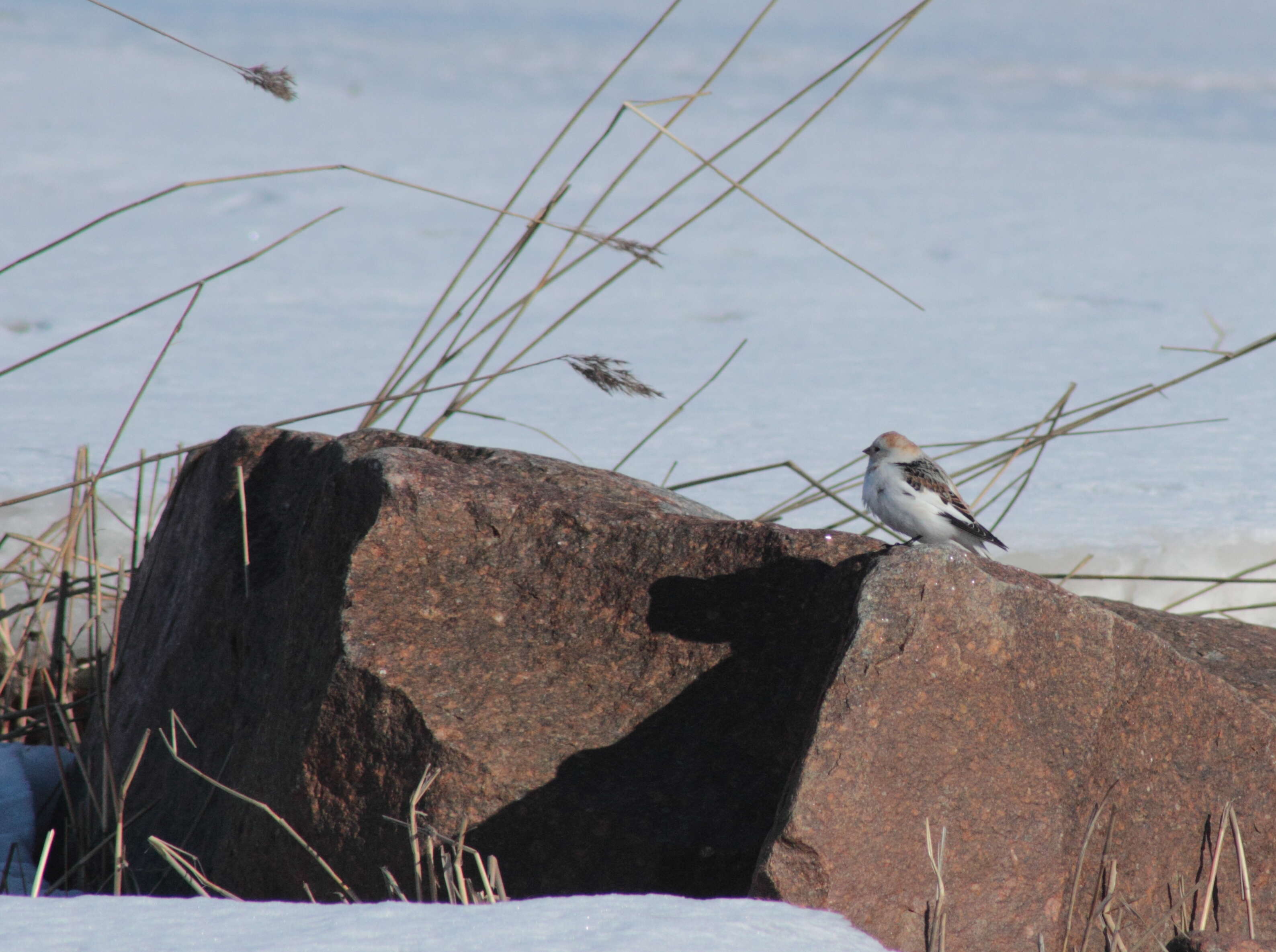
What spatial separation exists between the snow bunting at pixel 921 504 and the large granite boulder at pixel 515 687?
2.21ft

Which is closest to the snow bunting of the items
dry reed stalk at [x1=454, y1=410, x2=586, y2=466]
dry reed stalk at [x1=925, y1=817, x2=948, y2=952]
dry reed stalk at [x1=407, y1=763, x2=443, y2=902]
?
dry reed stalk at [x1=454, y1=410, x2=586, y2=466]

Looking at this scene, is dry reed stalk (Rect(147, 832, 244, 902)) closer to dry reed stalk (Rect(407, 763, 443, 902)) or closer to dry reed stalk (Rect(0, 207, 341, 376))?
dry reed stalk (Rect(407, 763, 443, 902))

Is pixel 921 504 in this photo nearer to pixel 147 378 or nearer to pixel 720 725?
pixel 720 725

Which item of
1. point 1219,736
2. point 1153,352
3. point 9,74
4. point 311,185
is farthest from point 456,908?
point 9,74

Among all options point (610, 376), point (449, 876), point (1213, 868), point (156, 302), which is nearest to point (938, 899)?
point (1213, 868)

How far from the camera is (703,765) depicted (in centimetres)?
201

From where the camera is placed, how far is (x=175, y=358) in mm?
5348

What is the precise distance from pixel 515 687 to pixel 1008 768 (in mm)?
740

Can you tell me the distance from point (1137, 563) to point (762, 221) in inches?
167

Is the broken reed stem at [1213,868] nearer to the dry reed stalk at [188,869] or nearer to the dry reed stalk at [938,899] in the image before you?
the dry reed stalk at [938,899]

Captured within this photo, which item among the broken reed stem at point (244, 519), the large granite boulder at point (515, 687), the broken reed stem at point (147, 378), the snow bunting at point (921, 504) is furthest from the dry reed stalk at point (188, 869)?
the snow bunting at point (921, 504)

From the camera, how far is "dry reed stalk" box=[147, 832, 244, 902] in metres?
1.86

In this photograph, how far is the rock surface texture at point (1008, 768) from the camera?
1.75 meters

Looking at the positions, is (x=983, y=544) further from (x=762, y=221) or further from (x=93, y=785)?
(x=762, y=221)
